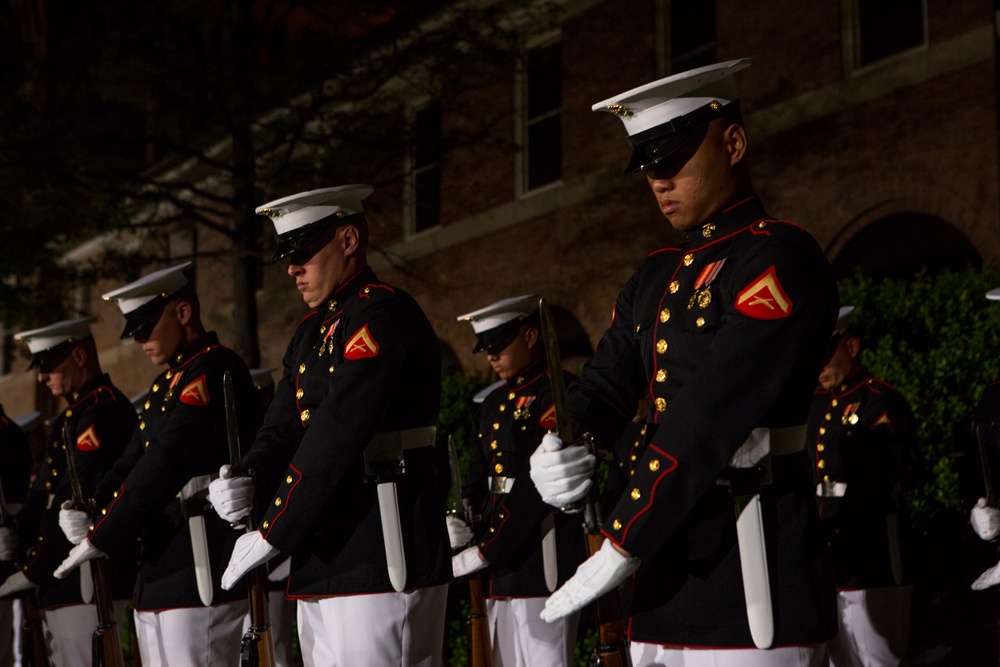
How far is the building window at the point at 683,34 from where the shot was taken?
13.3 m

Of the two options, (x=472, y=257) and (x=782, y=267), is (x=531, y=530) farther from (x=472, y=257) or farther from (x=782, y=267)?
(x=472, y=257)

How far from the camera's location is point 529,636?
231 inches

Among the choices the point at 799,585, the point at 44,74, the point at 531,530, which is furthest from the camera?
the point at 44,74

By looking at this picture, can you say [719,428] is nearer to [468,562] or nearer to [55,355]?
[468,562]

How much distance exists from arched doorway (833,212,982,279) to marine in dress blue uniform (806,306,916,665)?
5.34m

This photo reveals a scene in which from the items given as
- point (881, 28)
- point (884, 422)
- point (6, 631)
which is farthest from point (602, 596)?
point (881, 28)

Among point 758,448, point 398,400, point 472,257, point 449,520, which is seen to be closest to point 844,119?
point 472,257

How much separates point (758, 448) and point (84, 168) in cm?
1081

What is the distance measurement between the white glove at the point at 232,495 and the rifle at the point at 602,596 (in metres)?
1.55

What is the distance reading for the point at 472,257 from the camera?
15.8 meters

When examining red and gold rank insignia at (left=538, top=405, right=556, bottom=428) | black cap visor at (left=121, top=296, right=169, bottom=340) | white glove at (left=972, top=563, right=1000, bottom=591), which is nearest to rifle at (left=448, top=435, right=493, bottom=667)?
red and gold rank insignia at (left=538, top=405, right=556, bottom=428)

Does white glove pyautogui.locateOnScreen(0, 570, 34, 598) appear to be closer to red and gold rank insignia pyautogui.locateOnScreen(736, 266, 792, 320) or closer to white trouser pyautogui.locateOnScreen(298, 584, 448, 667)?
white trouser pyautogui.locateOnScreen(298, 584, 448, 667)

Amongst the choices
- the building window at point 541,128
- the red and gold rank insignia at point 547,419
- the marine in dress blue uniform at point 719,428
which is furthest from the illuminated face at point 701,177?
the building window at point 541,128

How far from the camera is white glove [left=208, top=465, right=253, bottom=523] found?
3998mm
